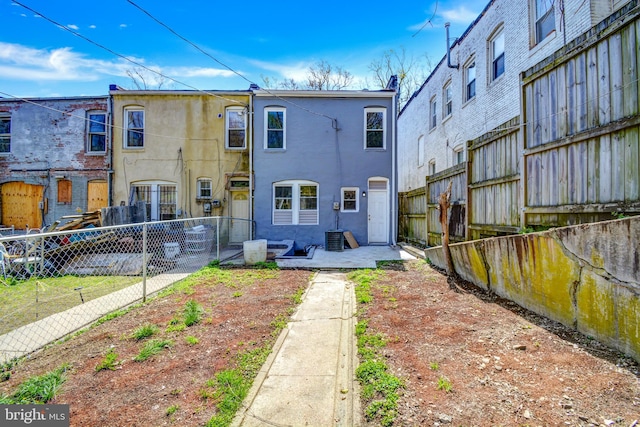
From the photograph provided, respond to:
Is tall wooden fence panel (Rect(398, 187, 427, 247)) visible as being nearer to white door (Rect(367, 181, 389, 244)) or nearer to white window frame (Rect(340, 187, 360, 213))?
white door (Rect(367, 181, 389, 244))

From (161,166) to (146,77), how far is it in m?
10.5

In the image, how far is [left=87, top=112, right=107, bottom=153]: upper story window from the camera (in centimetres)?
1263

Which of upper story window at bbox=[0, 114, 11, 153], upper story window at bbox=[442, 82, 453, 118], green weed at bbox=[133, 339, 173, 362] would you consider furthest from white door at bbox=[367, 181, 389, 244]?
upper story window at bbox=[0, 114, 11, 153]

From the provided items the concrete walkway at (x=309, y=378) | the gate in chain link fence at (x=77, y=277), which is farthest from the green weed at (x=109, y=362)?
the concrete walkway at (x=309, y=378)

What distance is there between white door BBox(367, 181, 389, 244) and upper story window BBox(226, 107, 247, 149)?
5256 mm

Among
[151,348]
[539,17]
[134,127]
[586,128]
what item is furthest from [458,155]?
[134,127]

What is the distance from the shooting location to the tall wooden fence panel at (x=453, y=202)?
6586 mm

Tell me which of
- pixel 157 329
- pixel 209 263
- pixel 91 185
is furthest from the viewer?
pixel 91 185

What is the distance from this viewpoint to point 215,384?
2.55 meters

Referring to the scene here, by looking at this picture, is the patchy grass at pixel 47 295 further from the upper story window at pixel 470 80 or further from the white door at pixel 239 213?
the upper story window at pixel 470 80

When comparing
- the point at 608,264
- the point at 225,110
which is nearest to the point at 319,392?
the point at 608,264

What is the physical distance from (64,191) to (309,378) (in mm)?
14565

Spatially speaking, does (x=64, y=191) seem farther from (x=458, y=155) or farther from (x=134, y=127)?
(x=458, y=155)

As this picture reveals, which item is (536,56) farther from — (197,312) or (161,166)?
(161,166)
